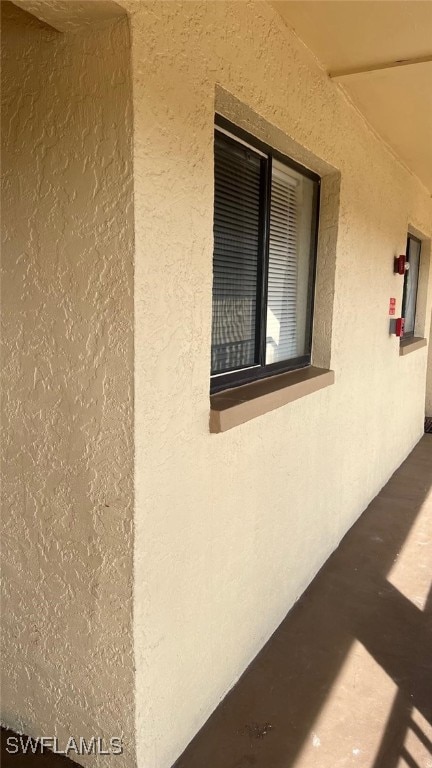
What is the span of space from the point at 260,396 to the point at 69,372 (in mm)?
875

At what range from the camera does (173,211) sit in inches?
69.6

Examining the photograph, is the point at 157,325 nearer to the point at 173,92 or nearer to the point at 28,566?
the point at 173,92

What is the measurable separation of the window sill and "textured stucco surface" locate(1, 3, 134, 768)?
494 mm

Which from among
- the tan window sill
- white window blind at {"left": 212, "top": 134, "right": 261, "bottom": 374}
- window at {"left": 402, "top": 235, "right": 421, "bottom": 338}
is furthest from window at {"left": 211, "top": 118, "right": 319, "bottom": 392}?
window at {"left": 402, "top": 235, "right": 421, "bottom": 338}

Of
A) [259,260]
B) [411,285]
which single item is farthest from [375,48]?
[411,285]

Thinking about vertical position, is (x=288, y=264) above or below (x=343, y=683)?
above

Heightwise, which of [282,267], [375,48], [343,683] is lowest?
[343,683]

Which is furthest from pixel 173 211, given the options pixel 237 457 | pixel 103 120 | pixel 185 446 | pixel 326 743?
pixel 326 743

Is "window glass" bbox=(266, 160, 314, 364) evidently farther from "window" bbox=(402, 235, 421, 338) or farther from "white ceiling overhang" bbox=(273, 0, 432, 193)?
"window" bbox=(402, 235, 421, 338)

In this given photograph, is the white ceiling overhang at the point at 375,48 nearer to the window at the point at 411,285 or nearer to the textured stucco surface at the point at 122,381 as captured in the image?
the textured stucco surface at the point at 122,381

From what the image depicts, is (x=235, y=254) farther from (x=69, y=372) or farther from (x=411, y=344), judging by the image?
(x=411, y=344)

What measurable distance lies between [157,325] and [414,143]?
11.0 ft

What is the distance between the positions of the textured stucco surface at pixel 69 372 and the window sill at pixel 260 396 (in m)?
0.49

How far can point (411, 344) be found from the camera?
18.7 ft
